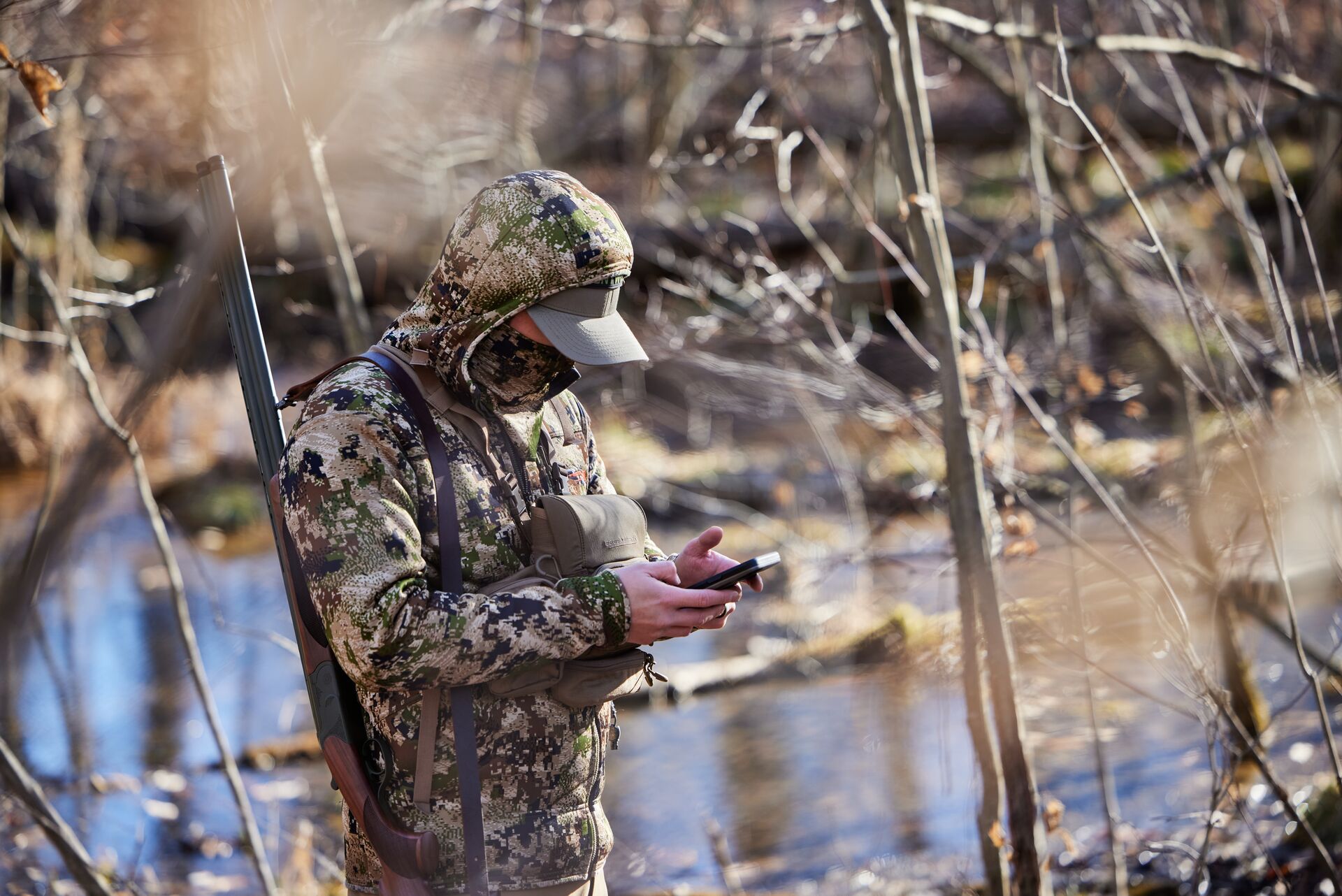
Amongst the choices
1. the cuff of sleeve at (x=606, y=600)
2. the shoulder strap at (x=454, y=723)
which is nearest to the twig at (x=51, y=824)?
the shoulder strap at (x=454, y=723)

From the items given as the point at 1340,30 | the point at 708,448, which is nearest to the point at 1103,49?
the point at 1340,30

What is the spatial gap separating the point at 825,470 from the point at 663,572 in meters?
8.09

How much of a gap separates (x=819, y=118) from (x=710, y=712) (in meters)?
7.55

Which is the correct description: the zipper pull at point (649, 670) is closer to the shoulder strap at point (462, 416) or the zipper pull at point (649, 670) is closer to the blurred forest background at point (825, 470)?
the shoulder strap at point (462, 416)

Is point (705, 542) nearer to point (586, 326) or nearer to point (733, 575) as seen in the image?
point (733, 575)

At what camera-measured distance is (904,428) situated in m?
6.28

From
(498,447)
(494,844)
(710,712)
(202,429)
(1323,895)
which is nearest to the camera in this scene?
(494,844)

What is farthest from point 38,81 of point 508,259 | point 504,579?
point 504,579

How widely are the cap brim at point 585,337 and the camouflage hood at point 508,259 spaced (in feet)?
0.13

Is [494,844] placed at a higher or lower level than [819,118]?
lower

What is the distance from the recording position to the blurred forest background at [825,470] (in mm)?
3070

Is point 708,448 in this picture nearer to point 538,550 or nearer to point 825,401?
point 825,401

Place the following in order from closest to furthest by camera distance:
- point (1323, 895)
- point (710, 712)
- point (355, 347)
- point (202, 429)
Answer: point (1323, 895) < point (355, 347) < point (710, 712) < point (202, 429)

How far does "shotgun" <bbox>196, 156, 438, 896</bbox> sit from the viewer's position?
6.12 ft
